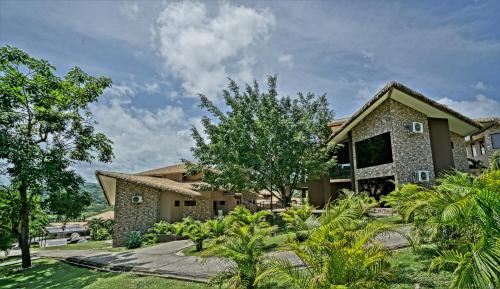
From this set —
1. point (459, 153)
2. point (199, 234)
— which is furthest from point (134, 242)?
point (459, 153)

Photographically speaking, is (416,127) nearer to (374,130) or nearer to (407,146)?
(407,146)

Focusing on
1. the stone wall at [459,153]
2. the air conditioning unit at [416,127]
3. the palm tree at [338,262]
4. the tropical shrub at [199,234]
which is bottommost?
the tropical shrub at [199,234]

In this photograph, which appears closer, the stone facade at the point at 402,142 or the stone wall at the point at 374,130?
the stone facade at the point at 402,142

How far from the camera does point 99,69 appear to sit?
15227 mm

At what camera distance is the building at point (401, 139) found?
625 inches

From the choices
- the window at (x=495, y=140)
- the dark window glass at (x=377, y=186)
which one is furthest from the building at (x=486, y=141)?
the dark window glass at (x=377, y=186)

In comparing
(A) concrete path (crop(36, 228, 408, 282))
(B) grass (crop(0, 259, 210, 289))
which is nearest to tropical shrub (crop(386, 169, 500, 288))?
(A) concrete path (crop(36, 228, 408, 282))

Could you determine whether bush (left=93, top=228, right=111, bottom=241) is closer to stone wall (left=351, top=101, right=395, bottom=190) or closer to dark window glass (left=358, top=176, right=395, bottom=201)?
stone wall (left=351, top=101, right=395, bottom=190)

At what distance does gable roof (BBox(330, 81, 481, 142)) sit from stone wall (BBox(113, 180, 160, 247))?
12761 mm

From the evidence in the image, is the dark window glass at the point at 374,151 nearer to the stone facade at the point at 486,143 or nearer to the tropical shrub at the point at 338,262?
the tropical shrub at the point at 338,262

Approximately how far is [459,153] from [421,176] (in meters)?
5.79

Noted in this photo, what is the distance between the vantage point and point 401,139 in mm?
16188

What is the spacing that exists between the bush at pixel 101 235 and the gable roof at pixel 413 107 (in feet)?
76.5

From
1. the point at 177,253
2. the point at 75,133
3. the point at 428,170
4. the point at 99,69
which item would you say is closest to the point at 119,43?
the point at 99,69
